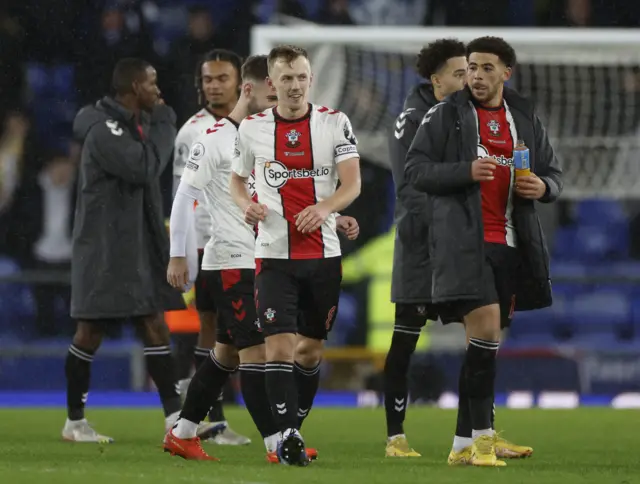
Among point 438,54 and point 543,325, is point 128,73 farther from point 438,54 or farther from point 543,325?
point 543,325

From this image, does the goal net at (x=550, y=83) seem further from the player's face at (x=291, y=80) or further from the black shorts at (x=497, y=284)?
the black shorts at (x=497, y=284)

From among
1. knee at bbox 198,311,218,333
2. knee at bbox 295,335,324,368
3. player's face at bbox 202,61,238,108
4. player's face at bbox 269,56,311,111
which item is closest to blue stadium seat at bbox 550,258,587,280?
knee at bbox 198,311,218,333

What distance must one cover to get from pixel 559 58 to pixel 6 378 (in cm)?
618

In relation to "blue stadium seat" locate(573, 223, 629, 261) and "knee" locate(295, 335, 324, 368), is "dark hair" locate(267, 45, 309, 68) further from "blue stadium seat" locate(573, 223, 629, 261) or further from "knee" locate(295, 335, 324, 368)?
"blue stadium seat" locate(573, 223, 629, 261)

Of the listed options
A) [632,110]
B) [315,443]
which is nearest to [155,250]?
[315,443]

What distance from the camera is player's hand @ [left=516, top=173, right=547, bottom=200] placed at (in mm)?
6695

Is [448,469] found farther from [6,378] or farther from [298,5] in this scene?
[298,5]

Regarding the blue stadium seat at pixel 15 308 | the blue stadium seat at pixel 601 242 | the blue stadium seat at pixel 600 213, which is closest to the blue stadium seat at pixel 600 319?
the blue stadium seat at pixel 601 242

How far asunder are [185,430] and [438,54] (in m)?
2.34

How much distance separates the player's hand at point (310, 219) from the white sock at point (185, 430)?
1.17m

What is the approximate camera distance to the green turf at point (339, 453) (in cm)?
609

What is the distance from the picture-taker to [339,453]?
780 cm

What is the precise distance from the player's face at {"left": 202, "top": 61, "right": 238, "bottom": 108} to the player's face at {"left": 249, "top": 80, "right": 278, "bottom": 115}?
47.4 inches

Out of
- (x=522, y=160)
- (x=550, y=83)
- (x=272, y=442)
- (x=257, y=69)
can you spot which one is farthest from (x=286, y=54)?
(x=550, y=83)
